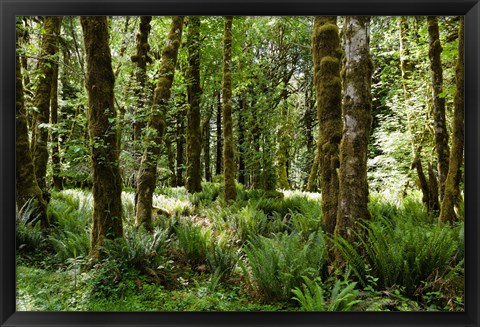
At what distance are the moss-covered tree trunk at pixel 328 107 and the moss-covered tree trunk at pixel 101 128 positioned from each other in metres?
2.72

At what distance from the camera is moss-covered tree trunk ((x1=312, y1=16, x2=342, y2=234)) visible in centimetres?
454

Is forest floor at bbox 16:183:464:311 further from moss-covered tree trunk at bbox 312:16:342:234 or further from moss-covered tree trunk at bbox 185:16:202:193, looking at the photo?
moss-covered tree trunk at bbox 185:16:202:193

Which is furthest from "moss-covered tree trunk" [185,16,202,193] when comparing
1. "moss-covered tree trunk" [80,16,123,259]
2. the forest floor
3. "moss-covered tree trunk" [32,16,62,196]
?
"moss-covered tree trunk" [80,16,123,259]

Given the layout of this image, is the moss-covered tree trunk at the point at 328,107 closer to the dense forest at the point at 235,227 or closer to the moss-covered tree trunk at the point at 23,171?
the dense forest at the point at 235,227

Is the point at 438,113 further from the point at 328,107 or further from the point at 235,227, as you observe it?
the point at 235,227

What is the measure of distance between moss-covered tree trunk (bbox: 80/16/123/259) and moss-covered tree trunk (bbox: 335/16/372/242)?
2636mm

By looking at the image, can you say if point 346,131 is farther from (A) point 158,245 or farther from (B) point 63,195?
(B) point 63,195

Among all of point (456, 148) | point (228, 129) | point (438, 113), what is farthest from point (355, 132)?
point (228, 129)

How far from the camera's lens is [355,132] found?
12.0 ft

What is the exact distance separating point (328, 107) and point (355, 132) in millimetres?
1090
